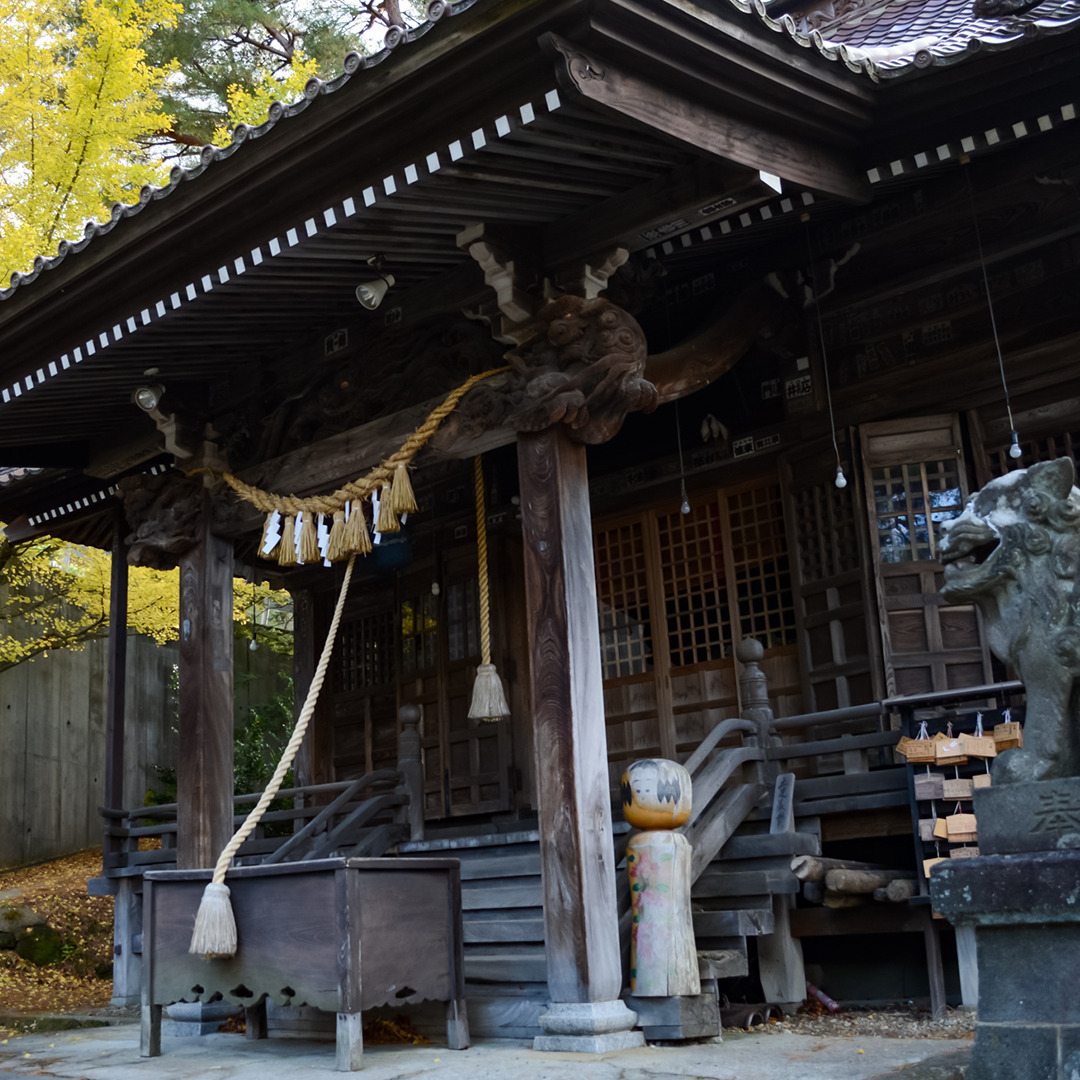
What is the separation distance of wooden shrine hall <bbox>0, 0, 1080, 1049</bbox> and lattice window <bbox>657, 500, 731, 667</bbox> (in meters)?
0.03

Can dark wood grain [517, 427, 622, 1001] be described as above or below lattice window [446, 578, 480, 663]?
below

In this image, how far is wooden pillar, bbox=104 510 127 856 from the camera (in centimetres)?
1052

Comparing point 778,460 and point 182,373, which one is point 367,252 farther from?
point 778,460

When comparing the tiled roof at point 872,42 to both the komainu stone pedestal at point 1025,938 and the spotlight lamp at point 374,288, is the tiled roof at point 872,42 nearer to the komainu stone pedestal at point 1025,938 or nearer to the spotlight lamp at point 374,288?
the spotlight lamp at point 374,288

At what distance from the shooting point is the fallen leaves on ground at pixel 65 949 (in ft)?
37.6

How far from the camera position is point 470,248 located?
6230 mm

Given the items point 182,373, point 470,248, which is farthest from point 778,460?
point 182,373

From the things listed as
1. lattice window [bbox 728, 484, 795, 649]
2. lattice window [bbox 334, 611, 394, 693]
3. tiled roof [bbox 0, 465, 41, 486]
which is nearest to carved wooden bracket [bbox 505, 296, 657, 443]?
lattice window [bbox 728, 484, 795, 649]

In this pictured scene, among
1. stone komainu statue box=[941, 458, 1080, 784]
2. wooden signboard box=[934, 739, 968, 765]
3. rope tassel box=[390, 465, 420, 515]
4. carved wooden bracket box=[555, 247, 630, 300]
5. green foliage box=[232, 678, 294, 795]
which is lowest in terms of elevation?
wooden signboard box=[934, 739, 968, 765]

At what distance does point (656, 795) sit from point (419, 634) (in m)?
5.08

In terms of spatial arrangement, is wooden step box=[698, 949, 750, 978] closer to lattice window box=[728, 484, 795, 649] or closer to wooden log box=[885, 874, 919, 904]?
wooden log box=[885, 874, 919, 904]

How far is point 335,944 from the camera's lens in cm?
536

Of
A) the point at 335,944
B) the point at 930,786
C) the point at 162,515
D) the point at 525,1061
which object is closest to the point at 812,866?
the point at 930,786

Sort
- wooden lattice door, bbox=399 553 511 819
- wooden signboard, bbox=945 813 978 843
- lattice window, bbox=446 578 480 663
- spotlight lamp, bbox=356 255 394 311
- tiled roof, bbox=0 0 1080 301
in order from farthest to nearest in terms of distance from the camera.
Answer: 1. lattice window, bbox=446 578 480 663
2. wooden lattice door, bbox=399 553 511 819
3. spotlight lamp, bbox=356 255 394 311
4. wooden signboard, bbox=945 813 978 843
5. tiled roof, bbox=0 0 1080 301
